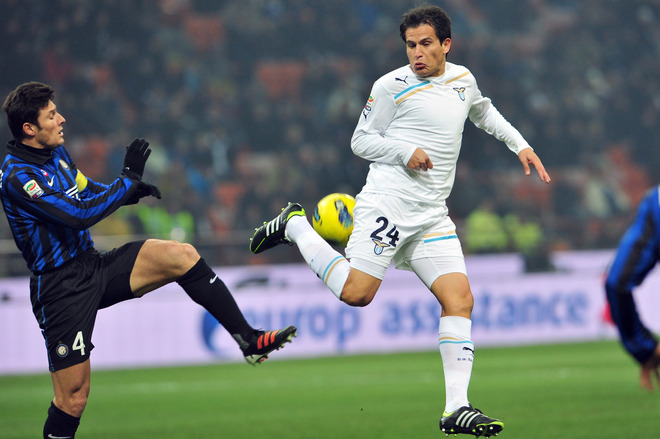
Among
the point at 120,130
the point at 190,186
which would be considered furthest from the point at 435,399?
the point at 120,130

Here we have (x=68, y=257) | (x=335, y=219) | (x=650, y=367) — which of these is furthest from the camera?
(x=335, y=219)

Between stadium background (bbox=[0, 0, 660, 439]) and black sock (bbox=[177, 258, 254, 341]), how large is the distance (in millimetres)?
3556

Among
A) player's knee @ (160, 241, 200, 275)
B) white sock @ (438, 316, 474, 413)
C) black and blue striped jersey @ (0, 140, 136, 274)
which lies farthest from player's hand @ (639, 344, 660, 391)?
black and blue striped jersey @ (0, 140, 136, 274)

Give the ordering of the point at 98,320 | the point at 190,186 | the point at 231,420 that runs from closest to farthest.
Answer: the point at 231,420, the point at 98,320, the point at 190,186

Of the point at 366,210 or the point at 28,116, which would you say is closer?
the point at 28,116

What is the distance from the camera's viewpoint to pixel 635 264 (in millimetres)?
3254

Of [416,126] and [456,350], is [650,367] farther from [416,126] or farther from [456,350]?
[416,126]

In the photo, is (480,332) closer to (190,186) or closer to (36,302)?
(190,186)

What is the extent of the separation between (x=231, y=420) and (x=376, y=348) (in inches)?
226

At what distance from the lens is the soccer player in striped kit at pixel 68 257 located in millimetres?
5062

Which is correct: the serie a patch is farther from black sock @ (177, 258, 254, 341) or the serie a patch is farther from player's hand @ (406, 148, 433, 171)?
player's hand @ (406, 148, 433, 171)

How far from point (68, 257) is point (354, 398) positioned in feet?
16.1

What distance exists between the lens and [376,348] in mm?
13742

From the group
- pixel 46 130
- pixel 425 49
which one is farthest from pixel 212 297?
pixel 425 49
